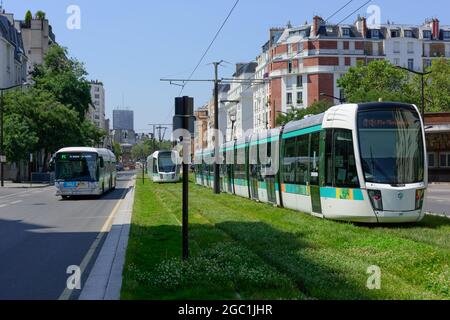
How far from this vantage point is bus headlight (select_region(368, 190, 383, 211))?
1598cm

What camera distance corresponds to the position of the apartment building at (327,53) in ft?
318

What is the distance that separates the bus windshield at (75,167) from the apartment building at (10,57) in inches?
1714

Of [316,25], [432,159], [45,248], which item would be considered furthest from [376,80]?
[45,248]

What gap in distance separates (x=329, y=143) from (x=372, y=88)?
57.3m

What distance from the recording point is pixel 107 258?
39.9 feet

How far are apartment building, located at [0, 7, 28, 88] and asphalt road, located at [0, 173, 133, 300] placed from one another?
176 feet

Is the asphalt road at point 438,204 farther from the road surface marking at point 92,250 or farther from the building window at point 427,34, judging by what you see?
the building window at point 427,34

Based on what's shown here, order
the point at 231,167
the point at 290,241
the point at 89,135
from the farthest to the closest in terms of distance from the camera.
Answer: the point at 89,135, the point at 231,167, the point at 290,241

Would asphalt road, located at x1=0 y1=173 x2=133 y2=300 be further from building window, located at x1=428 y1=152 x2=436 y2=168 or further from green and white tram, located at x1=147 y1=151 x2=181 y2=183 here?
building window, located at x1=428 y1=152 x2=436 y2=168

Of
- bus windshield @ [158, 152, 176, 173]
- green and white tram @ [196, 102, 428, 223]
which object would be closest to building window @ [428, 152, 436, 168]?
bus windshield @ [158, 152, 176, 173]

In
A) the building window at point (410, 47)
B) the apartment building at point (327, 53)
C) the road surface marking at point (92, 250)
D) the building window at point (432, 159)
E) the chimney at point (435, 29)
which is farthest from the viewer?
the chimney at point (435, 29)

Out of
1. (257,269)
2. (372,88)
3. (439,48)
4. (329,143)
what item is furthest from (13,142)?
(439,48)

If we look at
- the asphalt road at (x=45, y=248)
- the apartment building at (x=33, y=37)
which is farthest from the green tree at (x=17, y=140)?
the apartment building at (x=33, y=37)
